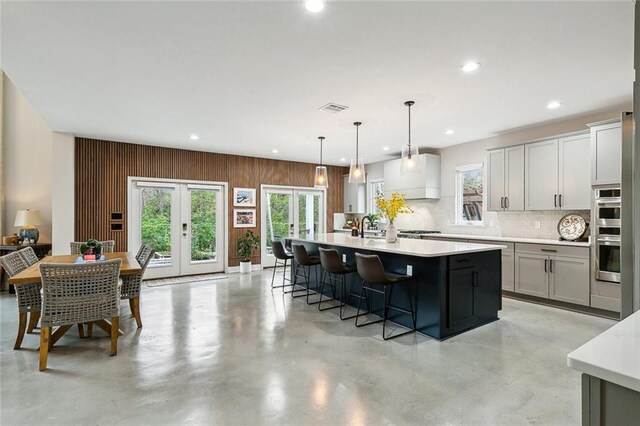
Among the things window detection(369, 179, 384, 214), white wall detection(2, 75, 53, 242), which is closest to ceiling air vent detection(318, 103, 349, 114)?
window detection(369, 179, 384, 214)

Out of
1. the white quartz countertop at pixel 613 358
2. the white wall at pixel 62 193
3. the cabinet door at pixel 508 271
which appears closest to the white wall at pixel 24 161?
the white wall at pixel 62 193

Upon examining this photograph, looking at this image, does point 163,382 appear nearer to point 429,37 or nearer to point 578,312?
point 429,37

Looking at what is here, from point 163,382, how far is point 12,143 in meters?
5.92

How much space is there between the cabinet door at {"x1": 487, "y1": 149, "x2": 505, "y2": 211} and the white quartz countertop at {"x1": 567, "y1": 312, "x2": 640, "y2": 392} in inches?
195

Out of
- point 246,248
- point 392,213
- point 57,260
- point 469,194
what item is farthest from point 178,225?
point 469,194

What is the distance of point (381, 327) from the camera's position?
12.5 feet

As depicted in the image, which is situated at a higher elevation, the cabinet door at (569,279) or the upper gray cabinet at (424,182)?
the upper gray cabinet at (424,182)

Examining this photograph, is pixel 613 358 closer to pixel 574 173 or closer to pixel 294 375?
pixel 294 375

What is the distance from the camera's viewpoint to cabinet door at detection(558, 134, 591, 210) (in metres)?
4.54

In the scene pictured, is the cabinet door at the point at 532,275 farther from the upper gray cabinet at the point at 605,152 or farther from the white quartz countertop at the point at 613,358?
the white quartz countertop at the point at 613,358

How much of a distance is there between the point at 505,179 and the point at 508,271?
153cm

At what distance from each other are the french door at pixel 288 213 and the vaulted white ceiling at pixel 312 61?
3182 millimetres

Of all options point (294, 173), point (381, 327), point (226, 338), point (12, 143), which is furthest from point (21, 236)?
point (381, 327)

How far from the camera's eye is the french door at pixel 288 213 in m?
7.98
